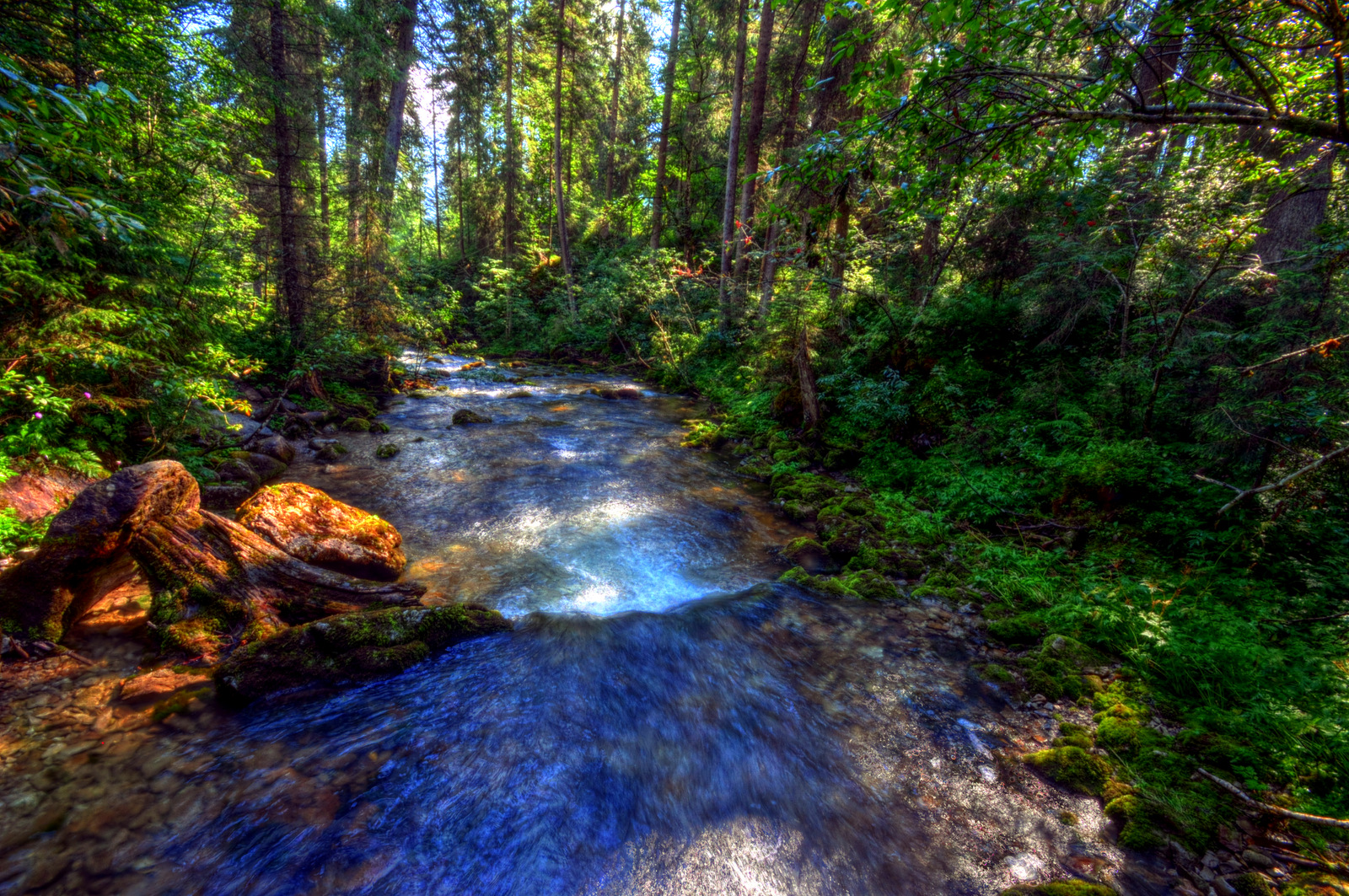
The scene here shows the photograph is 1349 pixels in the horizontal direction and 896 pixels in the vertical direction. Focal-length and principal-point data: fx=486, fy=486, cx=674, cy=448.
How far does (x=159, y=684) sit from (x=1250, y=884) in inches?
272

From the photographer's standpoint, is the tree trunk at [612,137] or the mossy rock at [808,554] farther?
the tree trunk at [612,137]

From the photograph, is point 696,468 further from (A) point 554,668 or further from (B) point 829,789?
(B) point 829,789

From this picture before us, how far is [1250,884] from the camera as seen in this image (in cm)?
→ 257

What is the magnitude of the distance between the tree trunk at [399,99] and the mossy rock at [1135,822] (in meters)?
17.4

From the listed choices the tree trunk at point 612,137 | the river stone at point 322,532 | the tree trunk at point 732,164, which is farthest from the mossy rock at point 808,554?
the tree trunk at point 612,137

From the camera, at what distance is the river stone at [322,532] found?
16.5ft

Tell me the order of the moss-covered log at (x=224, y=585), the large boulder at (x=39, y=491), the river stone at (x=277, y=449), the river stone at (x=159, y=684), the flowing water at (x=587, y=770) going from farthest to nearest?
the river stone at (x=277, y=449), the large boulder at (x=39, y=491), the moss-covered log at (x=224, y=585), the river stone at (x=159, y=684), the flowing water at (x=587, y=770)

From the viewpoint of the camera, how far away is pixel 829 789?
3.36 metres

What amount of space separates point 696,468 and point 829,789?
654 cm

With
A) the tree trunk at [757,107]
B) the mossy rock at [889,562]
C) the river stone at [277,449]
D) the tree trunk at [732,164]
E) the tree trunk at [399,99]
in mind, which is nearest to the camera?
the mossy rock at [889,562]

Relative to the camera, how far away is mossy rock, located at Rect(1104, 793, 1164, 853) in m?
2.88

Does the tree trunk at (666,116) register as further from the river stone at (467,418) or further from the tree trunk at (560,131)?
the river stone at (467,418)

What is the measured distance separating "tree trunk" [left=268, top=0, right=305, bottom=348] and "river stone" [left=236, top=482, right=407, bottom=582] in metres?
7.03

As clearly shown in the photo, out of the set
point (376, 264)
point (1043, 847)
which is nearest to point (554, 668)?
point (1043, 847)
